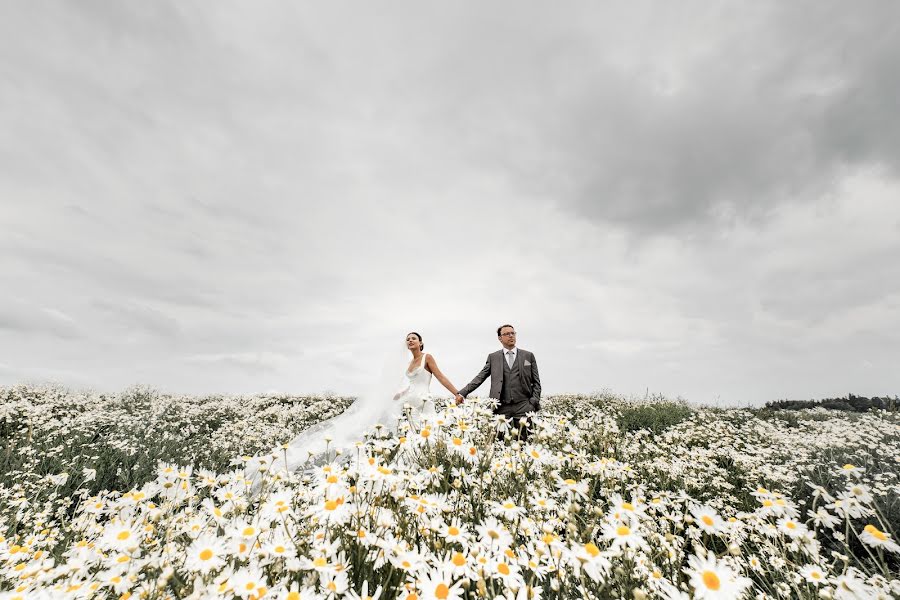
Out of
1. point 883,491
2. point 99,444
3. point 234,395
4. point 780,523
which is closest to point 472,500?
point 780,523

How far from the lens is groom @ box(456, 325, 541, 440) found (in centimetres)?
877

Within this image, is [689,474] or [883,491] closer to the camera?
[883,491]

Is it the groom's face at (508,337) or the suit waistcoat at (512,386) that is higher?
the groom's face at (508,337)

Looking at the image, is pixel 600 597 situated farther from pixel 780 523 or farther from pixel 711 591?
pixel 780 523

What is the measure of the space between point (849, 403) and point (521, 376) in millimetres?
17001

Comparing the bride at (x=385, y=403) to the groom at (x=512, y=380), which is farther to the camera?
the bride at (x=385, y=403)

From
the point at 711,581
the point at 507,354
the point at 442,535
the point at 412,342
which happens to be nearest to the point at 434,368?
the point at 412,342

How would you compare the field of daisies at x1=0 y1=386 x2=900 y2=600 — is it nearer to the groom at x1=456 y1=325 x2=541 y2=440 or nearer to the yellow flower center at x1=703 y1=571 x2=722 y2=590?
the yellow flower center at x1=703 y1=571 x2=722 y2=590

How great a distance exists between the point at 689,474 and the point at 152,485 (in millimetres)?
6285

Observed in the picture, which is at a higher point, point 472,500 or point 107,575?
point 472,500

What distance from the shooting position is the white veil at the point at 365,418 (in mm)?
8492

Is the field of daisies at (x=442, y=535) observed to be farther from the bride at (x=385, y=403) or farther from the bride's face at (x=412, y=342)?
the bride's face at (x=412, y=342)

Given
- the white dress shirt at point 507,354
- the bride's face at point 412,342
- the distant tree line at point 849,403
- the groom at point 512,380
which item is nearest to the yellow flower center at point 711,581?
the groom at point 512,380

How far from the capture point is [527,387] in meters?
8.80
